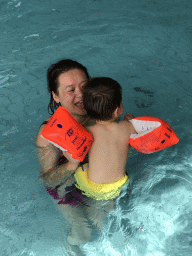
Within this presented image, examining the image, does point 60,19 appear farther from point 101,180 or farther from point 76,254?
point 76,254

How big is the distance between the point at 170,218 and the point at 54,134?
131cm

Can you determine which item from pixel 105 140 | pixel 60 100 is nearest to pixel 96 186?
pixel 105 140

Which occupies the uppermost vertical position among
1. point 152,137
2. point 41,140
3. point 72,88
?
point 72,88

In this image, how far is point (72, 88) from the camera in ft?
Answer: 6.97

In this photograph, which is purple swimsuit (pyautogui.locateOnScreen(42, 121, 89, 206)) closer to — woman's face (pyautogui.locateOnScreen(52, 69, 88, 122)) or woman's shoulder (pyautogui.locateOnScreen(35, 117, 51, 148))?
woman's shoulder (pyautogui.locateOnScreen(35, 117, 51, 148))

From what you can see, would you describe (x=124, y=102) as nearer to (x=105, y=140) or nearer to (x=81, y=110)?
(x=81, y=110)

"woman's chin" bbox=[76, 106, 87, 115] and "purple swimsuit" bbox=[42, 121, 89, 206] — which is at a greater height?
"woman's chin" bbox=[76, 106, 87, 115]

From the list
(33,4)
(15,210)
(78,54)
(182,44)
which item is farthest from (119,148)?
(33,4)

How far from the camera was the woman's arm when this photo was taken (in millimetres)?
2076

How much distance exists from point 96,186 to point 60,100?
0.83 m

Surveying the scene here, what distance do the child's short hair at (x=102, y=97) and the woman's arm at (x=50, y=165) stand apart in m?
0.53

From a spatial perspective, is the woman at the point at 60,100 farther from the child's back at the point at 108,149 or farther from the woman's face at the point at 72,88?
the child's back at the point at 108,149

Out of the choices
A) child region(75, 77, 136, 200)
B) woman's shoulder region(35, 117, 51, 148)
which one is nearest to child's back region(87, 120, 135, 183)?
child region(75, 77, 136, 200)

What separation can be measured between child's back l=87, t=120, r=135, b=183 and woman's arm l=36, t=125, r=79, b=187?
26 centimetres
